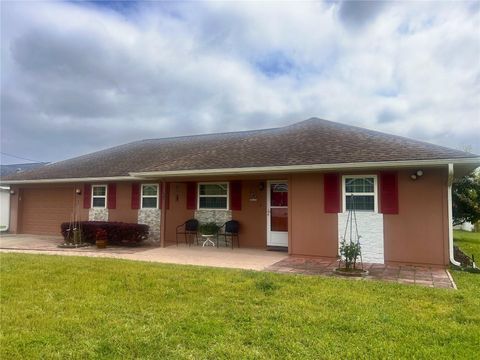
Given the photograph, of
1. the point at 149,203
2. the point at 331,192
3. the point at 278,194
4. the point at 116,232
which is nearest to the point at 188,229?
the point at 149,203

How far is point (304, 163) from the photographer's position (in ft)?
28.7

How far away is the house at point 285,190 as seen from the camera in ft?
26.6

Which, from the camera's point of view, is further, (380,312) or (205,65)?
(205,65)

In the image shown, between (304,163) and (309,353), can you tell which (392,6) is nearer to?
(304,163)

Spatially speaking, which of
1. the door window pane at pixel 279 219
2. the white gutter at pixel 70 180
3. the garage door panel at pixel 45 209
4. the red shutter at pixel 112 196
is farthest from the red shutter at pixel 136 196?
the door window pane at pixel 279 219

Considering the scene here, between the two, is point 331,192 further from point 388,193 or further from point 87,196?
point 87,196

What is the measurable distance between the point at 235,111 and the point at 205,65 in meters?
7.59

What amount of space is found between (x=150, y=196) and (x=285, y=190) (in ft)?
17.1

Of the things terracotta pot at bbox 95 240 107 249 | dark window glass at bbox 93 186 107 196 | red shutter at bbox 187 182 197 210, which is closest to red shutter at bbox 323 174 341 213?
red shutter at bbox 187 182 197 210

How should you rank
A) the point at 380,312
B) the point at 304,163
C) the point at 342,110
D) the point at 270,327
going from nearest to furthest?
the point at 270,327, the point at 380,312, the point at 304,163, the point at 342,110

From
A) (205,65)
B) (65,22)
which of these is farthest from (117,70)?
(65,22)

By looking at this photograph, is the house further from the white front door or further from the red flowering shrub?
the red flowering shrub

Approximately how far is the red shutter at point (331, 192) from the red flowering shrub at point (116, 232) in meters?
6.38

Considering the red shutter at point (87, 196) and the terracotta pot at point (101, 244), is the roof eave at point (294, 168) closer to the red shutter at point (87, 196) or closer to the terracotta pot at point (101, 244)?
the red shutter at point (87, 196)
